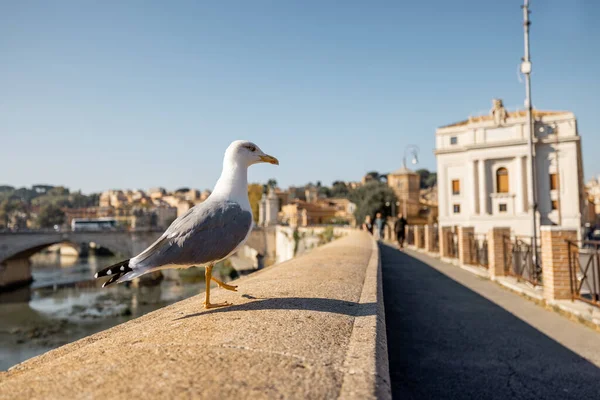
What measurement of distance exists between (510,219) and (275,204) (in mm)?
31928

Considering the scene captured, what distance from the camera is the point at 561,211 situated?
35.7 m

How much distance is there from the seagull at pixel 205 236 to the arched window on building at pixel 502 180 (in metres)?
39.1

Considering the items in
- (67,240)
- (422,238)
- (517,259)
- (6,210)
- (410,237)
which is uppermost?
(6,210)

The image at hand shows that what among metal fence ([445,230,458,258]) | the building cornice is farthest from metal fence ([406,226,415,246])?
the building cornice

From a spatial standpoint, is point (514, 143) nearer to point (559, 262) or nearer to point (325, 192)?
point (559, 262)

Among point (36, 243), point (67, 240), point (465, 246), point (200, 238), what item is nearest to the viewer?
point (200, 238)

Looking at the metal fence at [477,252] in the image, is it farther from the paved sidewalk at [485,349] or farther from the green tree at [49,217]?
the green tree at [49,217]

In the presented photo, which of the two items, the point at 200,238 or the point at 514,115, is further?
the point at 514,115

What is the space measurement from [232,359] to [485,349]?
12.8 ft

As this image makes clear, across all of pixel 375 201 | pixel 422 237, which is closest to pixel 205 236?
pixel 422 237

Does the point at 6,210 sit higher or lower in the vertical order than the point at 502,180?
lower

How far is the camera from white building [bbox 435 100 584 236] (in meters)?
35.9

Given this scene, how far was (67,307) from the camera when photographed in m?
31.6

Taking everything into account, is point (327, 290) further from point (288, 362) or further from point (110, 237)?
point (110, 237)
